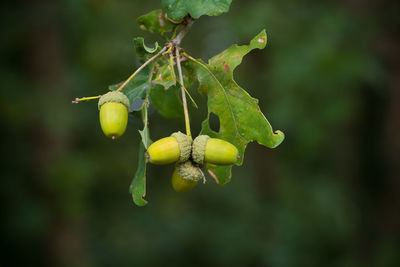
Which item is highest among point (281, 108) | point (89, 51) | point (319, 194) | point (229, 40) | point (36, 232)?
point (229, 40)

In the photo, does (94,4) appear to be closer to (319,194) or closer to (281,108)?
(281,108)

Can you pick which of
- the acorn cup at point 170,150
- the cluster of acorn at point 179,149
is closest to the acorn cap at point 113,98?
the cluster of acorn at point 179,149

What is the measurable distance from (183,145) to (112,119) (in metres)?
0.22

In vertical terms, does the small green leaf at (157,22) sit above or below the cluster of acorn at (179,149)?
above

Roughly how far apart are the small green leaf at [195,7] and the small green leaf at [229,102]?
184 mm

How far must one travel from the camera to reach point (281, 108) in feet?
16.0

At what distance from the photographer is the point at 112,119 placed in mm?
1184

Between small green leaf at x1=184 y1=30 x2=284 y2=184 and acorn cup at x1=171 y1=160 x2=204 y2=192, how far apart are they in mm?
176

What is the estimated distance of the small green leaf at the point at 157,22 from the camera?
1.47 m

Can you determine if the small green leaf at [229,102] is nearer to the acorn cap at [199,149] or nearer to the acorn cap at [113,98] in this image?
the acorn cap at [199,149]

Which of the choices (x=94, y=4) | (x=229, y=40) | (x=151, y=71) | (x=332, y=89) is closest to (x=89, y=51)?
(x=94, y=4)

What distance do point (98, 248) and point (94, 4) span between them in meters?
3.88

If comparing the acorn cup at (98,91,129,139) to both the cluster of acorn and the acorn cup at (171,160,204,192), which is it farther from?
the acorn cup at (171,160,204,192)

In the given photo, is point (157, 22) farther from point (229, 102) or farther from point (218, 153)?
point (218, 153)
